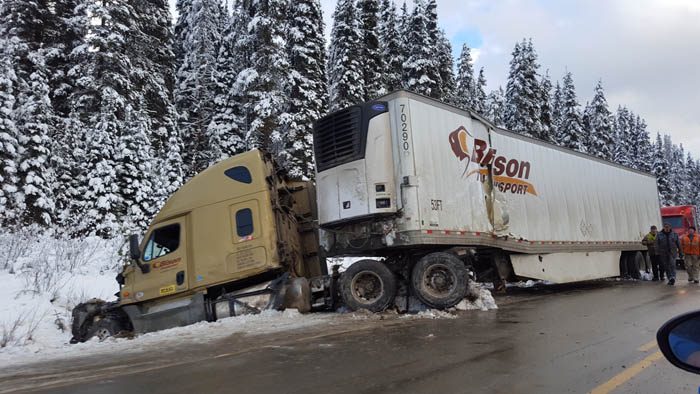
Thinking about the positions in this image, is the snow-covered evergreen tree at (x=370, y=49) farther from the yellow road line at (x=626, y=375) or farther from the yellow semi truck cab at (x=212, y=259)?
the yellow road line at (x=626, y=375)

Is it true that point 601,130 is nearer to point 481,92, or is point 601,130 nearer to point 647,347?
point 481,92

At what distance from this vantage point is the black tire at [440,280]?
9862mm

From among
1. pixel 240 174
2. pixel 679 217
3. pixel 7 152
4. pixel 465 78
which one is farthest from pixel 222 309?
pixel 465 78

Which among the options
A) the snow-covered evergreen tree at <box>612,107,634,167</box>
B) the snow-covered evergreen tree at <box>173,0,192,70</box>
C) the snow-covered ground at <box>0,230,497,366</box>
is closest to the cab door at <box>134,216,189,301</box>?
the snow-covered ground at <box>0,230,497,366</box>

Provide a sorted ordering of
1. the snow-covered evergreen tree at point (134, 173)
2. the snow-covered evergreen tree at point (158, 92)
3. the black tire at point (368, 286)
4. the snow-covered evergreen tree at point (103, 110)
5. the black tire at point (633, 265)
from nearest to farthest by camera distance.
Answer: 1. the black tire at point (368, 286)
2. the black tire at point (633, 265)
3. the snow-covered evergreen tree at point (103, 110)
4. the snow-covered evergreen tree at point (134, 173)
5. the snow-covered evergreen tree at point (158, 92)

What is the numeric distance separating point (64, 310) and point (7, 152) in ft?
49.0

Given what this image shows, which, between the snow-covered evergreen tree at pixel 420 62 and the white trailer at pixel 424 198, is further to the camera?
the snow-covered evergreen tree at pixel 420 62

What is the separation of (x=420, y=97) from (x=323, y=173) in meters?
2.48

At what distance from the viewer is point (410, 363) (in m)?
5.82

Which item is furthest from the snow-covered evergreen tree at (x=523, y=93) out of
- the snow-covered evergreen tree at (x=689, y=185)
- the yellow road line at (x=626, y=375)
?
the snow-covered evergreen tree at (x=689, y=185)

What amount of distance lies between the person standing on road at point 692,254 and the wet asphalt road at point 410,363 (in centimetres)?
904

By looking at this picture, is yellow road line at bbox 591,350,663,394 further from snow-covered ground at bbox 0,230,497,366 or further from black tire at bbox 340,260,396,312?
black tire at bbox 340,260,396,312

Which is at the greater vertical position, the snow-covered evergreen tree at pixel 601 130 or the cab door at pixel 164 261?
the snow-covered evergreen tree at pixel 601 130

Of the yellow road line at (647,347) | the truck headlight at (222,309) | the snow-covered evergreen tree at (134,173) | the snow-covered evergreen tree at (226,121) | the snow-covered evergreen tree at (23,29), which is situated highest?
the snow-covered evergreen tree at (23,29)
